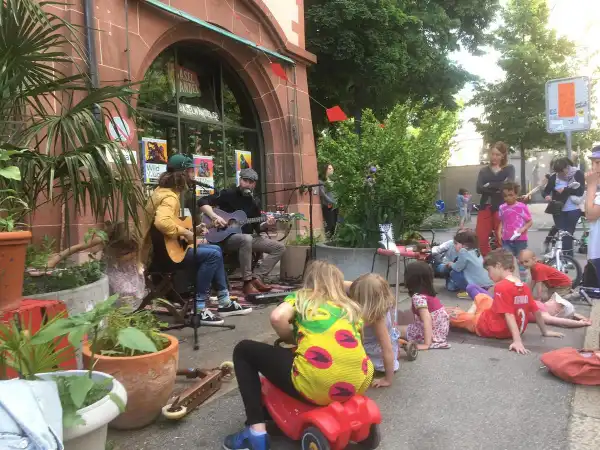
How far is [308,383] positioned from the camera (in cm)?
242

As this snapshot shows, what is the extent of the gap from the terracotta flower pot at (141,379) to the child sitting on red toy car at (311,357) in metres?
0.41

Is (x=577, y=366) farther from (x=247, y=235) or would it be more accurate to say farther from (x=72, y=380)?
(x=247, y=235)

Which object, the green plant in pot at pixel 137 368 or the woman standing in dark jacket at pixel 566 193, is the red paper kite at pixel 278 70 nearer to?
the woman standing in dark jacket at pixel 566 193

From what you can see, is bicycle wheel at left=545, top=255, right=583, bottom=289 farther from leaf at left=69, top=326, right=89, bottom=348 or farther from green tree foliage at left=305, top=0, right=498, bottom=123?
green tree foliage at left=305, top=0, right=498, bottom=123

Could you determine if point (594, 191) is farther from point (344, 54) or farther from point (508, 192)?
point (344, 54)

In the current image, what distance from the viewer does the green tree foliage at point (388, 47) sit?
11805 millimetres

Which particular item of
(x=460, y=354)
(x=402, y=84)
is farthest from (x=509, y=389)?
(x=402, y=84)

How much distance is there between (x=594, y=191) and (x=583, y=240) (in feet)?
15.7

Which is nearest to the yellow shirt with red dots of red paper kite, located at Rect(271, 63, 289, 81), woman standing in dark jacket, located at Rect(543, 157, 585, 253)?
woman standing in dark jacket, located at Rect(543, 157, 585, 253)

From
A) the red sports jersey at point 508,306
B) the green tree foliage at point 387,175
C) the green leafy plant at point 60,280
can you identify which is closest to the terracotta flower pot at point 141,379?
the green leafy plant at point 60,280

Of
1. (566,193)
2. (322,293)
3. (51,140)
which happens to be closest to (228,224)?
(51,140)

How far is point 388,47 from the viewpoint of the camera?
1212 cm

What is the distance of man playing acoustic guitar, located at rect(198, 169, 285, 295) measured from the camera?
581 centimetres

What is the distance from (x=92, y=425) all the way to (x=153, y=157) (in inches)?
225
